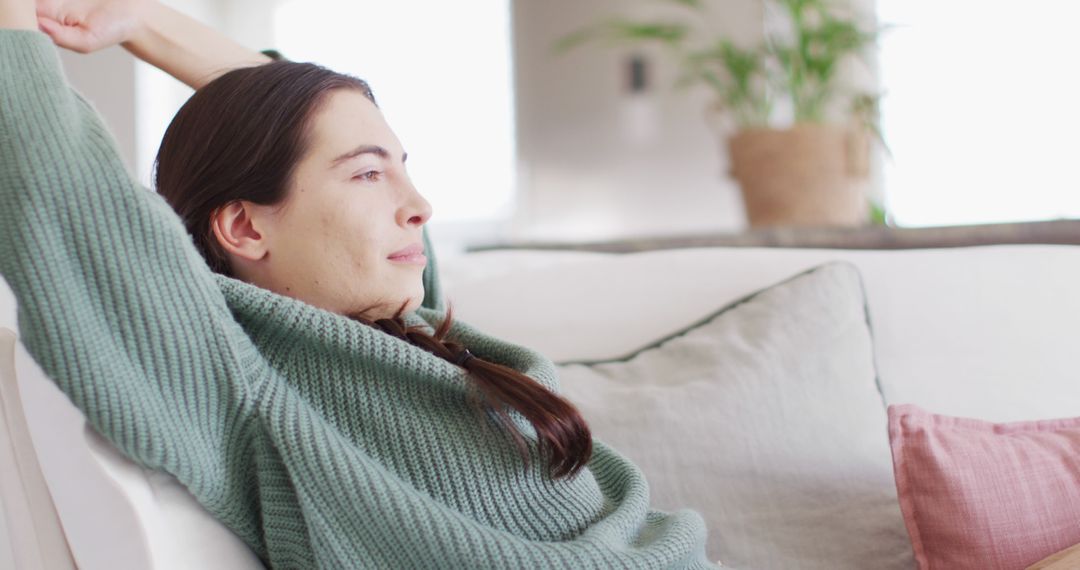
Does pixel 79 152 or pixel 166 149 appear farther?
pixel 166 149

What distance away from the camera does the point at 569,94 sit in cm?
377

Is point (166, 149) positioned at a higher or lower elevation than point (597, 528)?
higher

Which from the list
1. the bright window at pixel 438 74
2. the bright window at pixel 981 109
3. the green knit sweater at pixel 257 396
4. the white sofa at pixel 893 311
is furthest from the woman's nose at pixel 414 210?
the bright window at pixel 438 74

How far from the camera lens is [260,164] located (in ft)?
2.82

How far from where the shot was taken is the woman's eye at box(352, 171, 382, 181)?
0.88m

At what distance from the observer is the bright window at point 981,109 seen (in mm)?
2686

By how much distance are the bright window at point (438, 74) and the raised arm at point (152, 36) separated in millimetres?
2466

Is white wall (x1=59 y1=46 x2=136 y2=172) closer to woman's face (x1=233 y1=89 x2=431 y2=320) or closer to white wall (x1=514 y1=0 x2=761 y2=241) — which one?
white wall (x1=514 y1=0 x2=761 y2=241)

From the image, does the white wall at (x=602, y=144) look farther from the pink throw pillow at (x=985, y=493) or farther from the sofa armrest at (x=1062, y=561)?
the sofa armrest at (x=1062, y=561)

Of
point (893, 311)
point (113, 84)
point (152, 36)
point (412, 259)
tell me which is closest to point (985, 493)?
point (893, 311)

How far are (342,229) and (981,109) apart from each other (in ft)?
→ 8.07

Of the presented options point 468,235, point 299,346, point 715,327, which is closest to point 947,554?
point 715,327

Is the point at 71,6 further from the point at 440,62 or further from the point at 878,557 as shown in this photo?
the point at 440,62

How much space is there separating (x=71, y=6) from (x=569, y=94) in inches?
113
